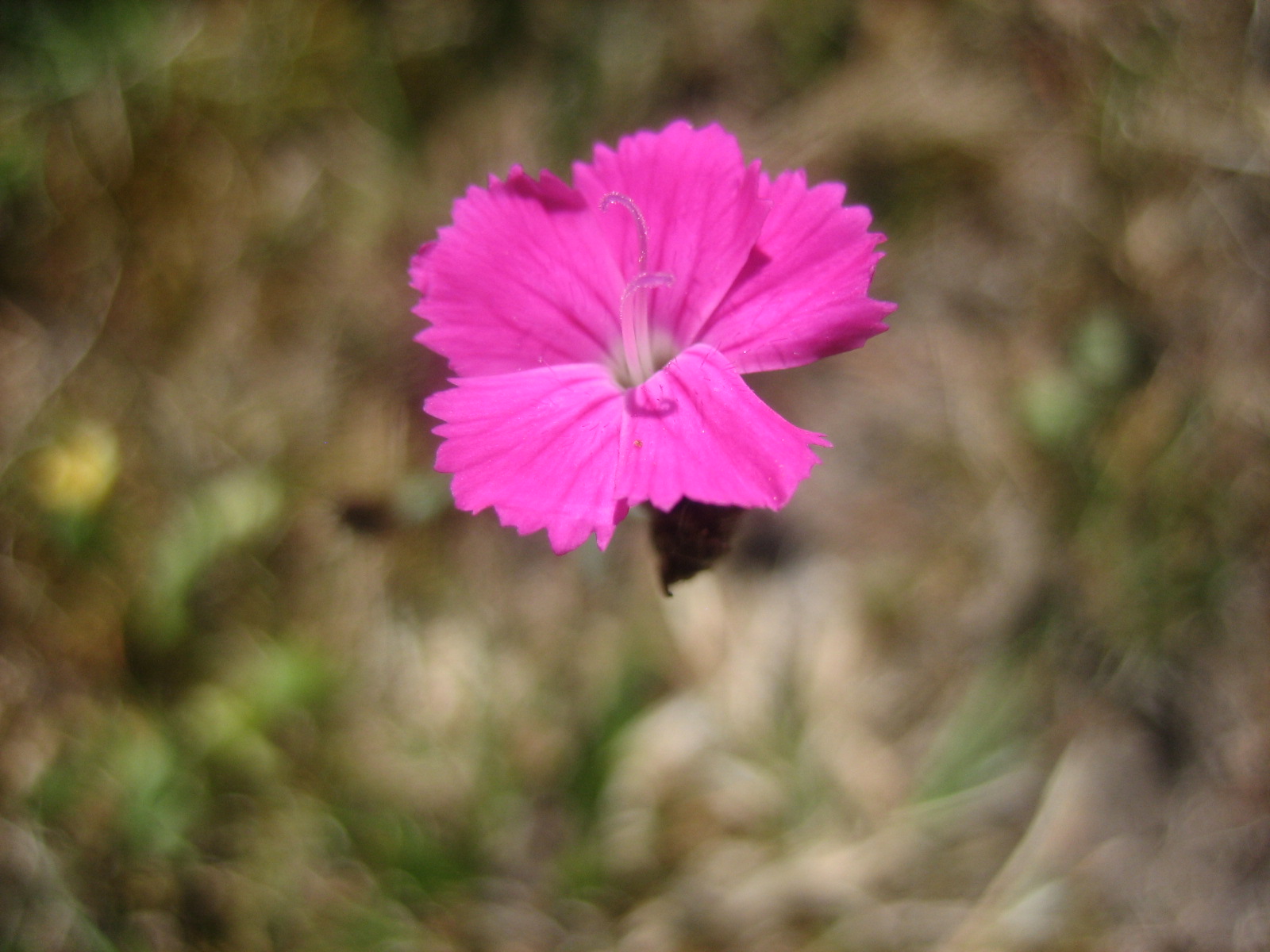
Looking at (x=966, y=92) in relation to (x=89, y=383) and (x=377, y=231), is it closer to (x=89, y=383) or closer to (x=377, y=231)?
(x=377, y=231)

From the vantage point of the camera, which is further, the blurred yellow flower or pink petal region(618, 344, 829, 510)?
the blurred yellow flower

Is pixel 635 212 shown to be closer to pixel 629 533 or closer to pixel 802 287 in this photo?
pixel 802 287

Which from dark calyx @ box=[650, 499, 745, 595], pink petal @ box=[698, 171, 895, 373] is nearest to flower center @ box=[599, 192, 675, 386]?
pink petal @ box=[698, 171, 895, 373]

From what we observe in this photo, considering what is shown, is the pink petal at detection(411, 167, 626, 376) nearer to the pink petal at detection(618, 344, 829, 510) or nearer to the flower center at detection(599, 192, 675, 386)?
the flower center at detection(599, 192, 675, 386)

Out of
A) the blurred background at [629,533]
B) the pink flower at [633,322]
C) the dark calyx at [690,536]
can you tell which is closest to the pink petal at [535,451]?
the pink flower at [633,322]

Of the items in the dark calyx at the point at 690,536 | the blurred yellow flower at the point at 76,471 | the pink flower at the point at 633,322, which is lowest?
the dark calyx at the point at 690,536

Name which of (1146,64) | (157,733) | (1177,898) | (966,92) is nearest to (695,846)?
(1177,898)

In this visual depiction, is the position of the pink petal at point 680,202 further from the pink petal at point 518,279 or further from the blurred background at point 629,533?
the blurred background at point 629,533

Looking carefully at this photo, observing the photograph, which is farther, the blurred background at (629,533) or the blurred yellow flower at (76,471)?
the blurred yellow flower at (76,471)
